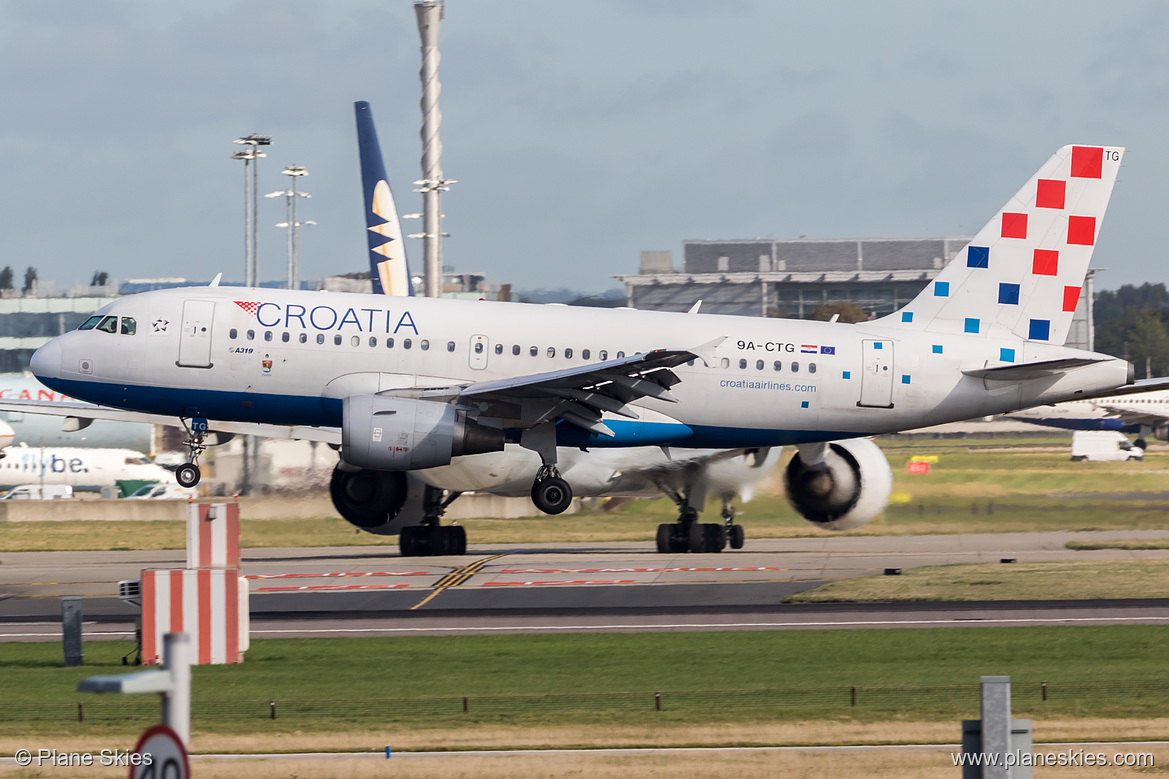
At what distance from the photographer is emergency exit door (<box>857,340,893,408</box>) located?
110 ft

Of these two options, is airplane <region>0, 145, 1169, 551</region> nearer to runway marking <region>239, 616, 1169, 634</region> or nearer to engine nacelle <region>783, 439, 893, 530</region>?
engine nacelle <region>783, 439, 893, 530</region>

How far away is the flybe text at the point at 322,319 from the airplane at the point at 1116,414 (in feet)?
231

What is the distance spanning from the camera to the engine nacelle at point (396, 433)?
30.5 meters

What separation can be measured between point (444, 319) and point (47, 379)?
32.4 feet

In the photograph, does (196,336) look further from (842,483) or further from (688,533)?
(842,483)

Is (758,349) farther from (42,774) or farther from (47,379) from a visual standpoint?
(42,774)

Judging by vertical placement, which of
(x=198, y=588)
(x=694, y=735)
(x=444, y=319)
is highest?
(x=444, y=319)

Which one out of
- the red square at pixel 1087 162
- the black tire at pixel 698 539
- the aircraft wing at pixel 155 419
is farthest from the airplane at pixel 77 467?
the red square at pixel 1087 162

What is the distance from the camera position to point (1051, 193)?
116 ft

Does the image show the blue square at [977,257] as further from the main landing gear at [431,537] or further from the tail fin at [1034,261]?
the main landing gear at [431,537]

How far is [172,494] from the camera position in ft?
248

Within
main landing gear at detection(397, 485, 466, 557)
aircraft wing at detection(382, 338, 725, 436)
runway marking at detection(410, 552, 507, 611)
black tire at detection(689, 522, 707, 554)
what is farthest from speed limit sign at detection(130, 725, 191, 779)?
black tire at detection(689, 522, 707, 554)

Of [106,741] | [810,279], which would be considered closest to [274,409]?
[106,741]

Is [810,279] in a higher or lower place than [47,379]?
higher
